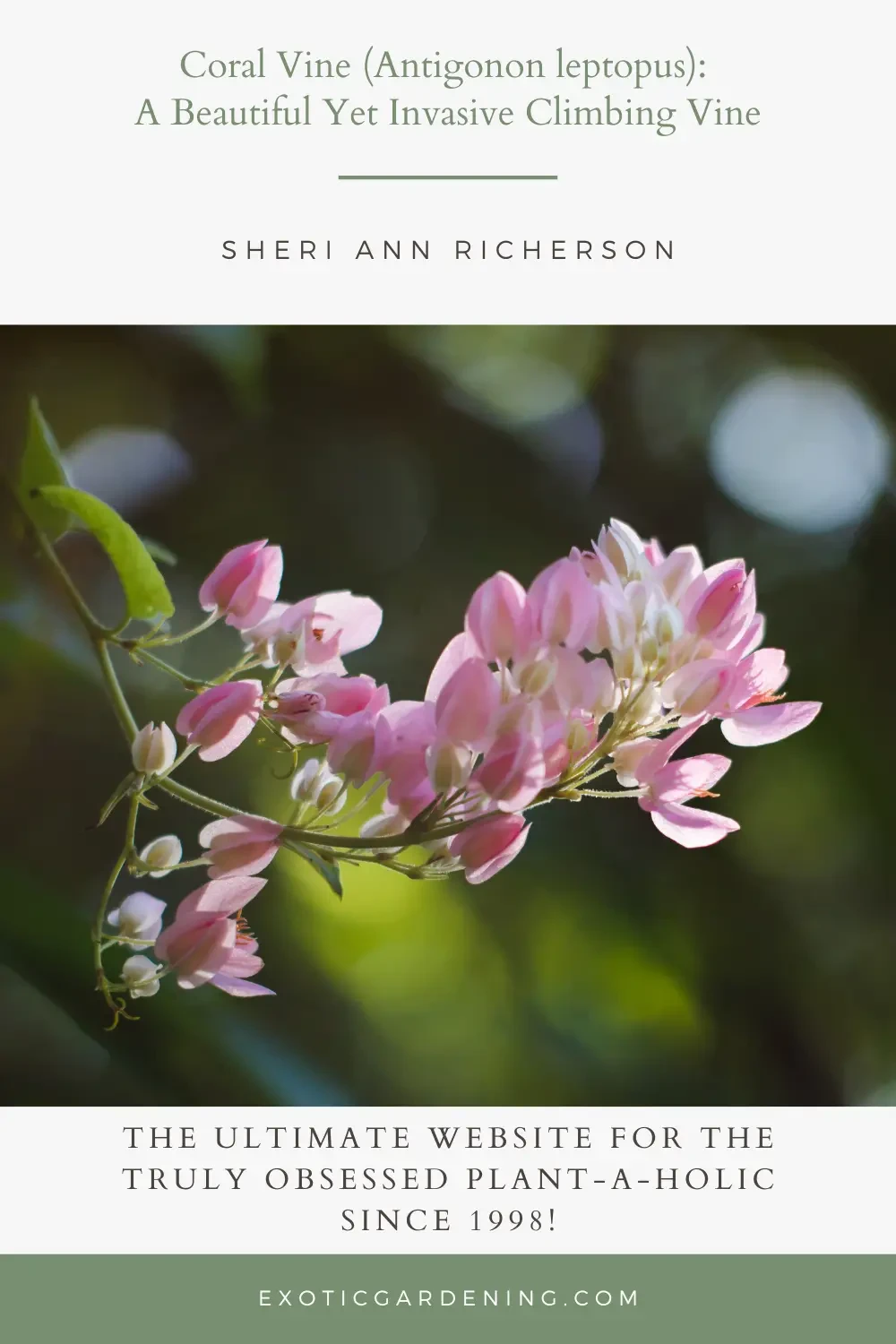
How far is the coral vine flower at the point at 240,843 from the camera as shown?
1.79 feet

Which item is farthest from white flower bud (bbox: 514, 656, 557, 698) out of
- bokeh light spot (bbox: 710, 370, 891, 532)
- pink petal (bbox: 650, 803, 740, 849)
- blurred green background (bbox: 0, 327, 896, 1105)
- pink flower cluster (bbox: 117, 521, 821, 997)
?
bokeh light spot (bbox: 710, 370, 891, 532)

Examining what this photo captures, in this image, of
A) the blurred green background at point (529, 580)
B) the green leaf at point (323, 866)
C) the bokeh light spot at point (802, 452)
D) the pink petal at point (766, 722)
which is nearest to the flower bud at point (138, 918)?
the green leaf at point (323, 866)

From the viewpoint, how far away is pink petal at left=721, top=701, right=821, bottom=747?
583 millimetres

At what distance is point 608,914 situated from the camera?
1.48 m

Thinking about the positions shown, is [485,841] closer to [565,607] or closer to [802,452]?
[565,607]

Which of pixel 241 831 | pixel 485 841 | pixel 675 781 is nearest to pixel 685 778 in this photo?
pixel 675 781

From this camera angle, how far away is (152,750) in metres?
0.55

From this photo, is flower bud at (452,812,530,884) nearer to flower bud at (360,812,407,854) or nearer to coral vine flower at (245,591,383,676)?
flower bud at (360,812,407,854)

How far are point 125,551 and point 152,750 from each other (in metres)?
0.12

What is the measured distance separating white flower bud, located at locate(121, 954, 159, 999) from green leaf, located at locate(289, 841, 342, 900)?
0.11 meters

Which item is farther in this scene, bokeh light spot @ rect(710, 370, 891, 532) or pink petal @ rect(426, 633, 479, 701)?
bokeh light spot @ rect(710, 370, 891, 532)

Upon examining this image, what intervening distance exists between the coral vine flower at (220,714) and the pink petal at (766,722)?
24 cm
